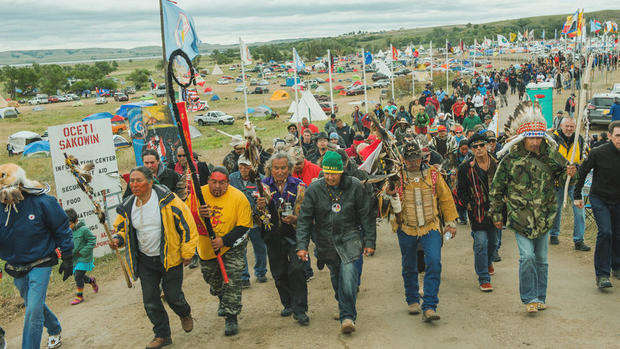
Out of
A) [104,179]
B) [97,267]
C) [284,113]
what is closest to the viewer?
[97,267]

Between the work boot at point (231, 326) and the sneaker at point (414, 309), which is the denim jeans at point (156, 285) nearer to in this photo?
the work boot at point (231, 326)

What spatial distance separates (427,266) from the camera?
18.0 ft

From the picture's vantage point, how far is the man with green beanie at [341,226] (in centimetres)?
530

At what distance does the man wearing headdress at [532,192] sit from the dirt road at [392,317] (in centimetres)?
38

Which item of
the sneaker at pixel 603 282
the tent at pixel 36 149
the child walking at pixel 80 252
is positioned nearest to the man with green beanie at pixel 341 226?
the sneaker at pixel 603 282

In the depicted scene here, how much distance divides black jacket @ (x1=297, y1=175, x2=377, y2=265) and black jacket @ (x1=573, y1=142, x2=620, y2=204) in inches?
106

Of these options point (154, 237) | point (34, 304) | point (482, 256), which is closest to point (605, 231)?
point (482, 256)

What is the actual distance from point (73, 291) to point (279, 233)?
13.4 ft

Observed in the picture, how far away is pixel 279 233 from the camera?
19.2ft

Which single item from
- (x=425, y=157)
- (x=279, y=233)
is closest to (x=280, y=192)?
(x=279, y=233)

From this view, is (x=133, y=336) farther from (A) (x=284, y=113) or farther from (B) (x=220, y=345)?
(A) (x=284, y=113)

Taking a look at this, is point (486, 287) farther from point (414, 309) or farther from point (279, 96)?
point (279, 96)

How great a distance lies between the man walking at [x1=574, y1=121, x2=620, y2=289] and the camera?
581 cm

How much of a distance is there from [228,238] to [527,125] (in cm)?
342
